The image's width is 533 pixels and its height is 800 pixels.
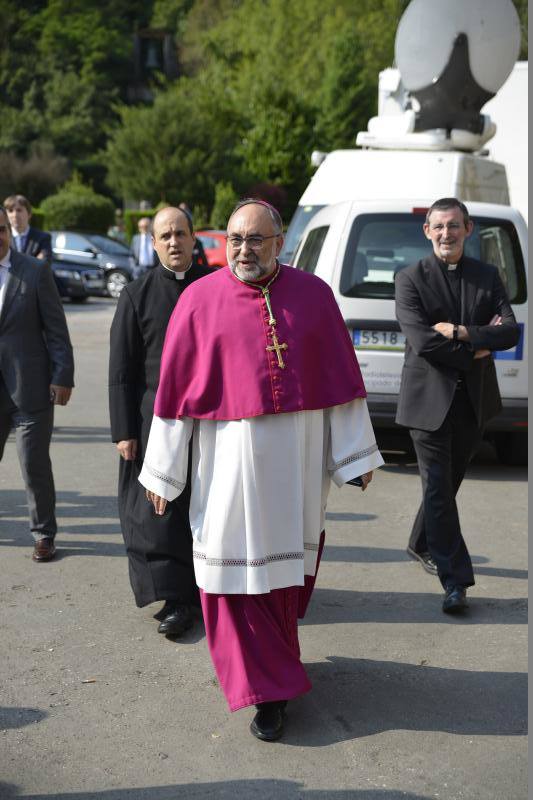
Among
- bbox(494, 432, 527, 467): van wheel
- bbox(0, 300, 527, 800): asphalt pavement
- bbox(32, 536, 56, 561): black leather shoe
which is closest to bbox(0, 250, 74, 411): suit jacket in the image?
bbox(32, 536, 56, 561): black leather shoe

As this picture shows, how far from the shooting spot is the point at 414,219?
30.3ft

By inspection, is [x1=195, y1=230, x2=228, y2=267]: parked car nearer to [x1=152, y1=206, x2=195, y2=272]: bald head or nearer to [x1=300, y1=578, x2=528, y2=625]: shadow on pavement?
[x1=300, y1=578, x2=528, y2=625]: shadow on pavement

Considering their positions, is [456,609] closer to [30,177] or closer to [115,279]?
[115,279]

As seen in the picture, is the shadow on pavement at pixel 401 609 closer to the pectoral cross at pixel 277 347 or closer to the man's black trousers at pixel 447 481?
the man's black trousers at pixel 447 481

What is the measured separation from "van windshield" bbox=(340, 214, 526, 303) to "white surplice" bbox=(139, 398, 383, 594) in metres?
4.62

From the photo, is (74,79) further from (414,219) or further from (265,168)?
(414,219)

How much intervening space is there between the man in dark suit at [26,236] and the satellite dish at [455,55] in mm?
4904

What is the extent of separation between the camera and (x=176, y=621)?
5.41 metres

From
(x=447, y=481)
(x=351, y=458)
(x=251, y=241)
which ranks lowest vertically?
(x=447, y=481)

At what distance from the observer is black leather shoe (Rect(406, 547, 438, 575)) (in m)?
6.54

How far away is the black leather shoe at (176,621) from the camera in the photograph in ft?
17.7

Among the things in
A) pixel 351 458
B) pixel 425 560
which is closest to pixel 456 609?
pixel 425 560

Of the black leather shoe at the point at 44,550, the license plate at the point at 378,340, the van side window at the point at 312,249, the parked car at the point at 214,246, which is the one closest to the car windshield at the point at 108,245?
the parked car at the point at 214,246

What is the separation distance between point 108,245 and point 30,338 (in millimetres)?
22209
